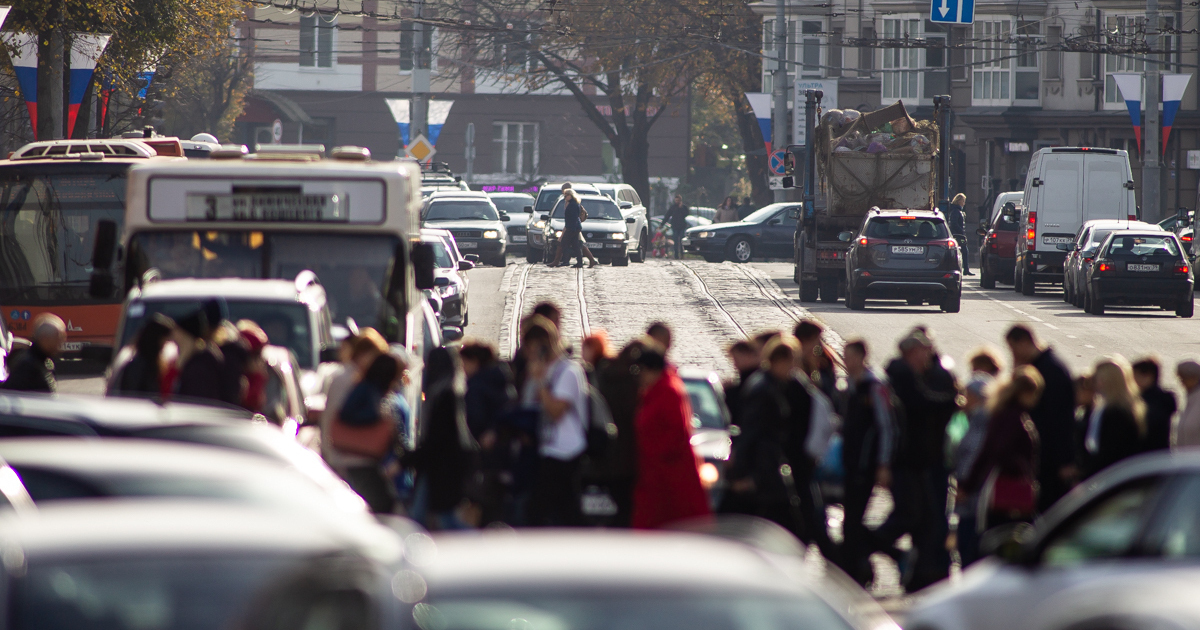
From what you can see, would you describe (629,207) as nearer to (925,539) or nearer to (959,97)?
(959,97)

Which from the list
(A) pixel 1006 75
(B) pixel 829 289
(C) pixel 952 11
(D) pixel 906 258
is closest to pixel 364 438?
(D) pixel 906 258

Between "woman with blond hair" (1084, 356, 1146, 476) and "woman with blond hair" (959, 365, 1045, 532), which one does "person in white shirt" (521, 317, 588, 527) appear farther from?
"woman with blond hair" (1084, 356, 1146, 476)

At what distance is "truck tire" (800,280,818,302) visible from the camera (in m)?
26.8

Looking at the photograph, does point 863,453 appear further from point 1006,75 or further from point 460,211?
point 1006,75

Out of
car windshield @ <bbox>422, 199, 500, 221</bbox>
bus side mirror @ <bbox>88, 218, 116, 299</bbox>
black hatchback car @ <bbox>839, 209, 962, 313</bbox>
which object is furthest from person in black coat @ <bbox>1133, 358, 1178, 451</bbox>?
car windshield @ <bbox>422, 199, 500, 221</bbox>

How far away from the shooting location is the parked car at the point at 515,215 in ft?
131

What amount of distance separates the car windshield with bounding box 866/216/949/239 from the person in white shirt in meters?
17.1

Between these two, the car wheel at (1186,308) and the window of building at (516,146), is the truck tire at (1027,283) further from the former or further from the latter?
the window of building at (516,146)

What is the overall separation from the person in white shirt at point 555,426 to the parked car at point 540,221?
982 inches

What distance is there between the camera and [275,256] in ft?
38.6

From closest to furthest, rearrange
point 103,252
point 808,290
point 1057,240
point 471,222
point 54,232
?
point 103,252, point 54,232, point 808,290, point 1057,240, point 471,222

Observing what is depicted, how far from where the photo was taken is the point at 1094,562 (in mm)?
5227

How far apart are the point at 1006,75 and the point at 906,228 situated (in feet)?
93.9

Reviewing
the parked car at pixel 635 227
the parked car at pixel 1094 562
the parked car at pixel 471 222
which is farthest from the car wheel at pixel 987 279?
the parked car at pixel 1094 562
